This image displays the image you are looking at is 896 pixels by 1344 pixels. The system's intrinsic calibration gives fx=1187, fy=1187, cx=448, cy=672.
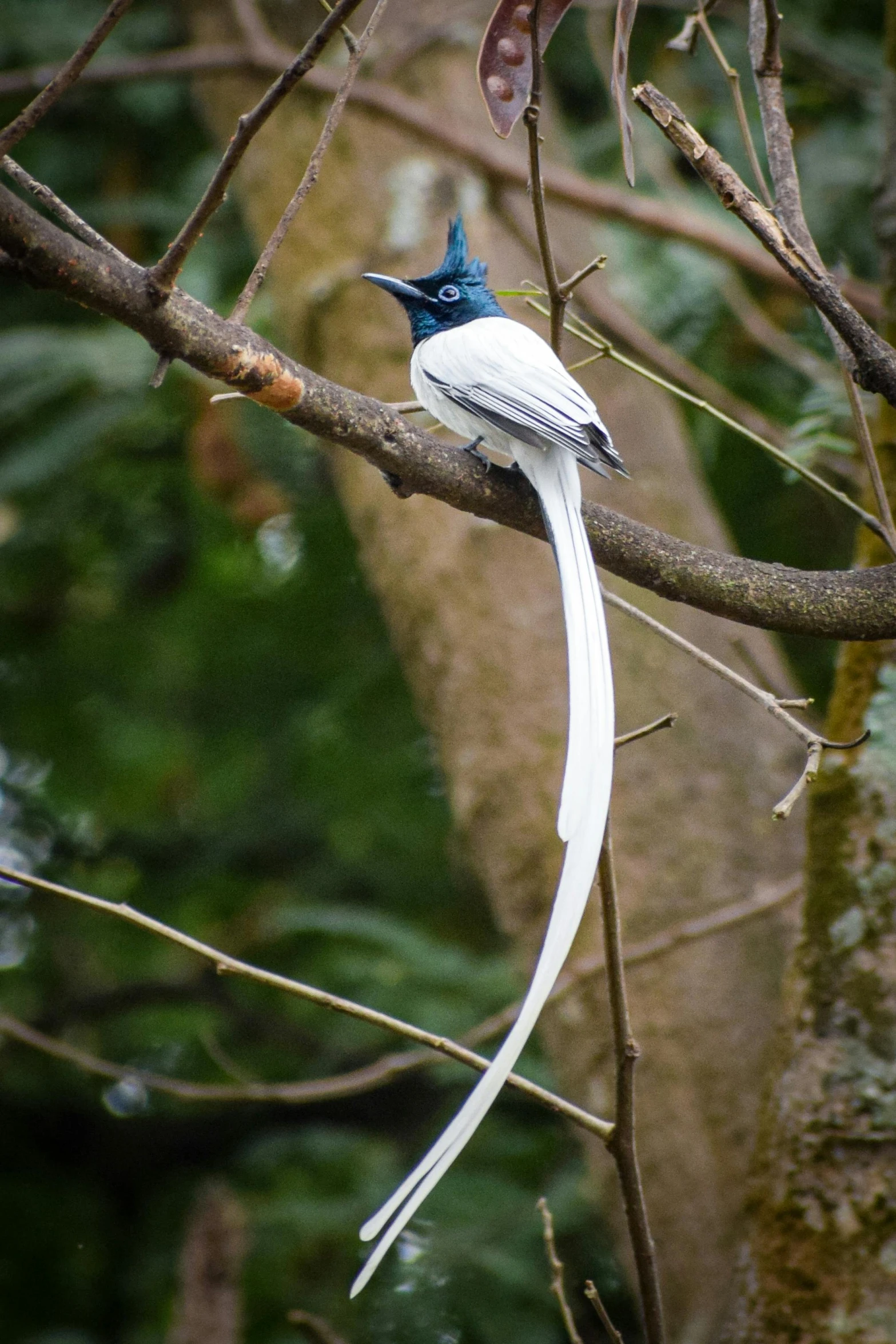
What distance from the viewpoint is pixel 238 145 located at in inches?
42.0

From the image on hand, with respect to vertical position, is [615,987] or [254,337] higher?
[254,337]

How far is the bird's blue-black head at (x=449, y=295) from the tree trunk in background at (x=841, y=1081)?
82 cm

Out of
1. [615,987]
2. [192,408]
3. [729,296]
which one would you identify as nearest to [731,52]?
[729,296]

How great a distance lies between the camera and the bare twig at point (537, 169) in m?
1.27

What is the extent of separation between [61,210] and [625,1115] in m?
1.09

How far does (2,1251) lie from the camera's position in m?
3.67

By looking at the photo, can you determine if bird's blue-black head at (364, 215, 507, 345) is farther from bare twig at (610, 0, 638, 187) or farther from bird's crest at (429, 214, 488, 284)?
bare twig at (610, 0, 638, 187)

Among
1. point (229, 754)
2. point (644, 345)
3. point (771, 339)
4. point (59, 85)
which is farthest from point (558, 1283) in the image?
point (229, 754)

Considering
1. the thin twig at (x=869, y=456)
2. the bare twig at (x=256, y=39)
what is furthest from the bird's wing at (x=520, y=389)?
the bare twig at (x=256, y=39)

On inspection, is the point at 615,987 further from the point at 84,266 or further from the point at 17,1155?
the point at 17,1155

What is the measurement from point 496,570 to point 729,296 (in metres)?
1.18

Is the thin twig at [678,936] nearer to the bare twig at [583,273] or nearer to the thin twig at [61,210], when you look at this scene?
the bare twig at [583,273]

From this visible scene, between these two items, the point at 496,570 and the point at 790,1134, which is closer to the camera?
the point at 790,1134

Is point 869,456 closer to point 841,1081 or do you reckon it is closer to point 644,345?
point 841,1081
